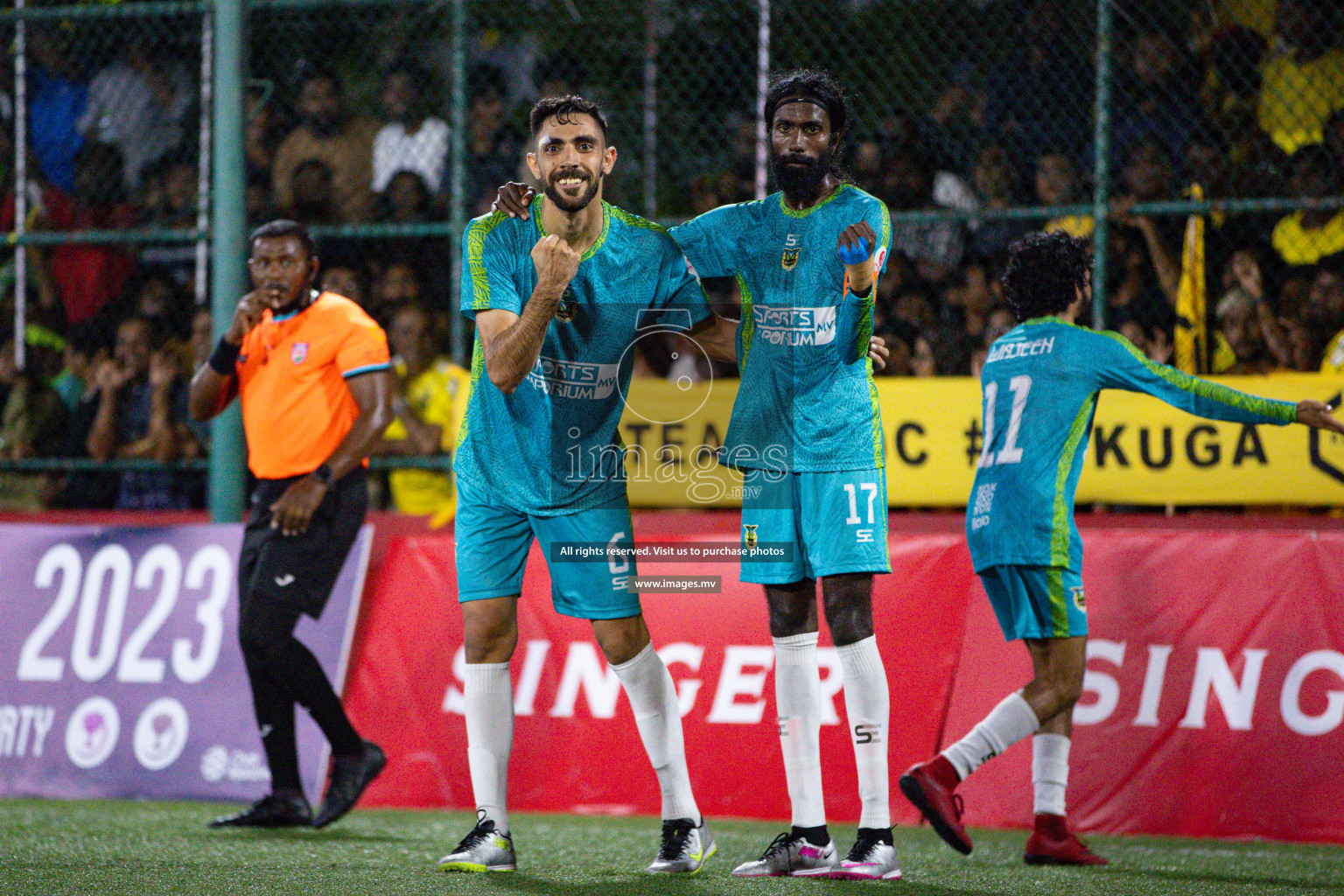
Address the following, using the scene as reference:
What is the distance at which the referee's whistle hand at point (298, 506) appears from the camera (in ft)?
19.0

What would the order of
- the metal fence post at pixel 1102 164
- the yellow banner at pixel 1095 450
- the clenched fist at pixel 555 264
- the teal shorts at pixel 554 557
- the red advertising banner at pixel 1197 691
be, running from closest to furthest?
the clenched fist at pixel 555 264, the teal shorts at pixel 554 557, the red advertising banner at pixel 1197 691, the yellow banner at pixel 1095 450, the metal fence post at pixel 1102 164

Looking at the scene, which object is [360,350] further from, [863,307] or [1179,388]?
[1179,388]

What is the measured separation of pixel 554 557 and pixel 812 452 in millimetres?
823

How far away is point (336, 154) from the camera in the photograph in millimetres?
9016

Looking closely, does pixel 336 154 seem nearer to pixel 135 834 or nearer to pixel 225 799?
pixel 225 799

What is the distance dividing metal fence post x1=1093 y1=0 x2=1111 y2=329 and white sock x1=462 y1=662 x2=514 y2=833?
3756mm

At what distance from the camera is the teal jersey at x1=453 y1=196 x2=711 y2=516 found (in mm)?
4449

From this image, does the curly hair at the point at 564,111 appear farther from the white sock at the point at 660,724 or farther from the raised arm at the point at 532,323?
the white sock at the point at 660,724

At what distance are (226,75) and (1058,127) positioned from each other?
416 cm

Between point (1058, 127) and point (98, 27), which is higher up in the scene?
point (98, 27)

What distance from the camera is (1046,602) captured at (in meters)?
4.96

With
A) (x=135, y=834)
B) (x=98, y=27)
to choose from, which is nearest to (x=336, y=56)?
(x=98, y=27)

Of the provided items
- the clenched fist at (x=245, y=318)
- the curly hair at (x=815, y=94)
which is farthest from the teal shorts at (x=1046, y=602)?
the clenched fist at (x=245, y=318)

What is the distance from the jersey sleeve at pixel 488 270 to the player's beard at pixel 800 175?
79 cm
